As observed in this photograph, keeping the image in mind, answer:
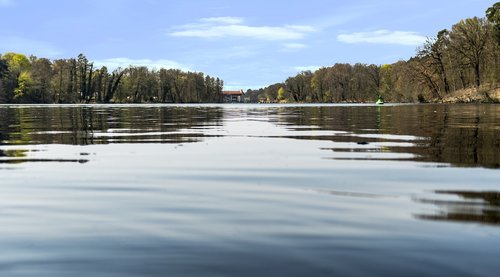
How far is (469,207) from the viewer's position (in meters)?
6.48

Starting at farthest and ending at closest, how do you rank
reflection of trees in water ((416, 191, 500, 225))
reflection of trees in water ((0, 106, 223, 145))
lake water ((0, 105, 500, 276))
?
reflection of trees in water ((0, 106, 223, 145))
reflection of trees in water ((416, 191, 500, 225))
lake water ((0, 105, 500, 276))

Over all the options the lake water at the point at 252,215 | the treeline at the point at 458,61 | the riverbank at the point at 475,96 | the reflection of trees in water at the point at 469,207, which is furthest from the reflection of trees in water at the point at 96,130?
the treeline at the point at 458,61

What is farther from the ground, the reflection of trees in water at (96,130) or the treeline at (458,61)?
the treeline at (458,61)

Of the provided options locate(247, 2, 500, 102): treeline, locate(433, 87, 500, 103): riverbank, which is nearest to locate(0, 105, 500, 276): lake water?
locate(433, 87, 500, 103): riverbank

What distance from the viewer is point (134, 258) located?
455cm

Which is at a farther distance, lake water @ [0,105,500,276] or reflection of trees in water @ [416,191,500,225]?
reflection of trees in water @ [416,191,500,225]

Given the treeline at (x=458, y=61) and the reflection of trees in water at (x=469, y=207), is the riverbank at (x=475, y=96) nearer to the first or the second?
the treeline at (x=458, y=61)

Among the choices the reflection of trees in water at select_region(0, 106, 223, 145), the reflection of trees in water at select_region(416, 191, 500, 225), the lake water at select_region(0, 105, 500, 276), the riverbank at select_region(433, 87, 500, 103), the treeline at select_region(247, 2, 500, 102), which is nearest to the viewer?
the lake water at select_region(0, 105, 500, 276)

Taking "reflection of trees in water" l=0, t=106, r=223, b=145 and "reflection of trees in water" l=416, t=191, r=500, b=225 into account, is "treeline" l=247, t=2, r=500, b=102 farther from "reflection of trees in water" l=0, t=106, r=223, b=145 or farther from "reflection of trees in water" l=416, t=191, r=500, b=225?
"reflection of trees in water" l=416, t=191, r=500, b=225

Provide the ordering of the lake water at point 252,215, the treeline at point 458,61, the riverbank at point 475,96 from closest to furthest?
the lake water at point 252,215, the riverbank at point 475,96, the treeline at point 458,61

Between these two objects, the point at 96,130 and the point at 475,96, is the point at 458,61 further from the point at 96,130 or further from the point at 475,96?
the point at 96,130

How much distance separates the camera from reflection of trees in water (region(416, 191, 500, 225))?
5.88 m

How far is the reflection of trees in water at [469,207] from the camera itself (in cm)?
588

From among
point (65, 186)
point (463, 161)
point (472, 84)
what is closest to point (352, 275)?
point (65, 186)
